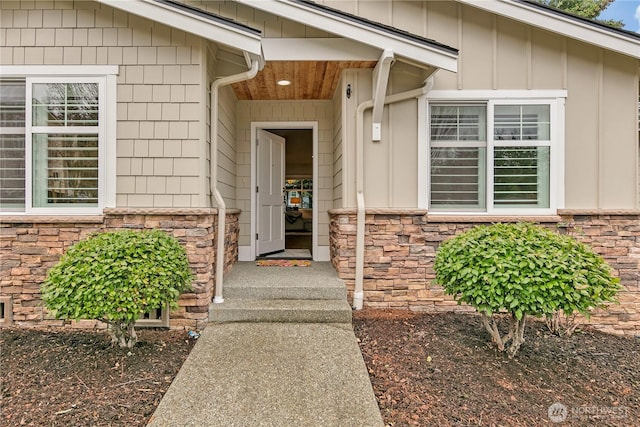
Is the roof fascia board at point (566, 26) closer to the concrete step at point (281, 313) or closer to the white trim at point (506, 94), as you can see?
the white trim at point (506, 94)

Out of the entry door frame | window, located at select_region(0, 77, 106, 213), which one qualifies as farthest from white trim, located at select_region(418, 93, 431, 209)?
window, located at select_region(0, 77, 106, 213)

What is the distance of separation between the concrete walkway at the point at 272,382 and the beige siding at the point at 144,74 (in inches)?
62.2

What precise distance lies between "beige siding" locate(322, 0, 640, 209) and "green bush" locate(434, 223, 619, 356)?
1345 millimetres

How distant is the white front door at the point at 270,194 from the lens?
550 cm

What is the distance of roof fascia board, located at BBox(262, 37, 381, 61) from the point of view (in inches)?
148

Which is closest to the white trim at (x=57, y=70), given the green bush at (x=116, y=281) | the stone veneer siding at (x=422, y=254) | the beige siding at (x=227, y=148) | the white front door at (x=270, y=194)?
the beige siding at (x=227, y=148)

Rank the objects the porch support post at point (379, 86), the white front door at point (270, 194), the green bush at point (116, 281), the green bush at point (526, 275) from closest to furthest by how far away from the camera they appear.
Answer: the green bush at point (526, 275), the green bush at point (116, 281), the porch support post at point (379, 86), the white front door at point (270, 194)

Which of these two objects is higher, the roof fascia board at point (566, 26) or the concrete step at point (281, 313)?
the roof fascia board at point (566, 26)

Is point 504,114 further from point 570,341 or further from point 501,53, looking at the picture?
point 570,341

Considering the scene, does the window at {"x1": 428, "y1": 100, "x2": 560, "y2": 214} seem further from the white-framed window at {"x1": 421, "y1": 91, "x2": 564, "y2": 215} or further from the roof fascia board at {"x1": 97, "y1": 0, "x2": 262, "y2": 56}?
the roof fascia board at {"x1": 97, "y1": 0, "x2": 262, "y2": 56}

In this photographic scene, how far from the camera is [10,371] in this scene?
2.71 meters

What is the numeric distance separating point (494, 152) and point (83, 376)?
463cm

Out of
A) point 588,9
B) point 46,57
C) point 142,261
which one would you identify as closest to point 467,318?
point 142,261

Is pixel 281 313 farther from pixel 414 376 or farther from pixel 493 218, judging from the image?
pixel 493 218
